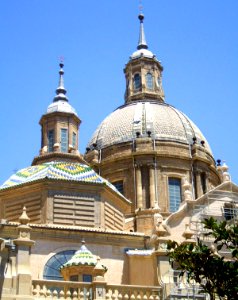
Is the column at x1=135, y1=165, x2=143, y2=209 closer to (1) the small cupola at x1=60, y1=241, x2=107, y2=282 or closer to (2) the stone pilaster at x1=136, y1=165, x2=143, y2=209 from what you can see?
(2) the stone pilaster at x1=136, y1=165, x2=143, y2=209

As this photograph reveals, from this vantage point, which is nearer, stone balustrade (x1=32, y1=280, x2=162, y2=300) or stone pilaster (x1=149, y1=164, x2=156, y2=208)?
stone balustrade (x1=32, y1=280, x2=162, y2=300)

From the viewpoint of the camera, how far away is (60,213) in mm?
33000

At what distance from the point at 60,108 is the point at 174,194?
427 inches

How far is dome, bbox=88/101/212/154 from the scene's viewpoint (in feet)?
156

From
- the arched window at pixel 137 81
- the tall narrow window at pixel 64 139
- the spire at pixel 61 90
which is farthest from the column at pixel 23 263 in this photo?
the arched window at pixel 137 81

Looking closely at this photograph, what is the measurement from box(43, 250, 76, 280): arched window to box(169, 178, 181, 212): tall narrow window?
48.6 feet

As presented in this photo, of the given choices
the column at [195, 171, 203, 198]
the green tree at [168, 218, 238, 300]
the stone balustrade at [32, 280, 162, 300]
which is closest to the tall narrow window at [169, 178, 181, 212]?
the column at [195, 171, 203, 198]

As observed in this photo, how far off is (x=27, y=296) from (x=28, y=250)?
232 centimetres

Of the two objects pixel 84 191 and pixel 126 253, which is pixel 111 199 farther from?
pixel 126 253

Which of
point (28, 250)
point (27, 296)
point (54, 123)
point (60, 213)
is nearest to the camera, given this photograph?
point (27, 296)

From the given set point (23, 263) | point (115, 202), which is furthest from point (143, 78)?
point (23, 263)

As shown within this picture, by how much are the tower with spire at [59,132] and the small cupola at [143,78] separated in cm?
1352

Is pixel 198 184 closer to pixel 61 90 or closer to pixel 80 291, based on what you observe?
pixel 61 90

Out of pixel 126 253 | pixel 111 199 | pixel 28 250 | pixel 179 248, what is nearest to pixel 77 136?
pixel 111 199
